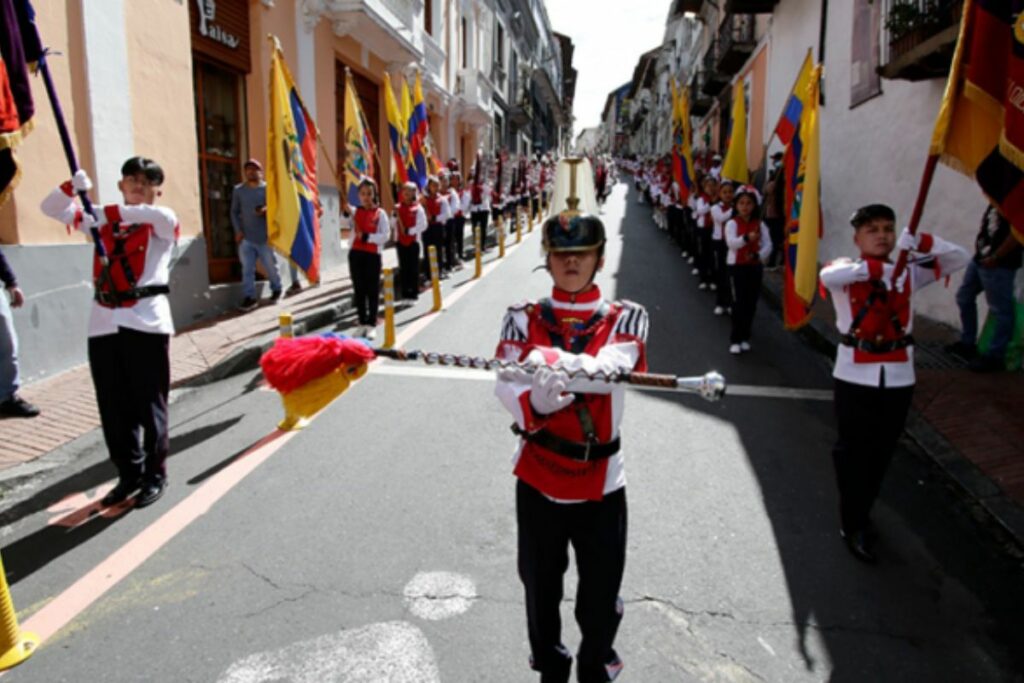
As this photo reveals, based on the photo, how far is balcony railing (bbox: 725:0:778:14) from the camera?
715 inches

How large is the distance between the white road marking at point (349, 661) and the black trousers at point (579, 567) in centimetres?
53

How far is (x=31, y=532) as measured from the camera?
392 centimetres

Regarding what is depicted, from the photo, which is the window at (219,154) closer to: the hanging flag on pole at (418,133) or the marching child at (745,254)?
the hanging flag on pole at (418,133)

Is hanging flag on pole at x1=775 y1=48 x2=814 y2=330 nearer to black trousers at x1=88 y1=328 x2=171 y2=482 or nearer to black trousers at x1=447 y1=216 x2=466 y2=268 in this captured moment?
black trousers at x1=88 y1=328 x2=171 y2=482

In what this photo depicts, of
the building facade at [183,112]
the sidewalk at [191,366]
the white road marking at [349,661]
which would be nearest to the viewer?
the white road marking at [349,661]

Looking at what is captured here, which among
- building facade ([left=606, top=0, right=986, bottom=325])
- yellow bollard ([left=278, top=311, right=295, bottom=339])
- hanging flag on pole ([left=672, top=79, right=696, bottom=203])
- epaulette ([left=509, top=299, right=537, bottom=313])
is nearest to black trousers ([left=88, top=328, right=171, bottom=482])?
yellow bollard ([left=278, top=311, right=295, bottom=339])

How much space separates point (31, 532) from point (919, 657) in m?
4.47

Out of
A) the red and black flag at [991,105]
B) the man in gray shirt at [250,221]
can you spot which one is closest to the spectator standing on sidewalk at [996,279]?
the red and black flag at [991,105]

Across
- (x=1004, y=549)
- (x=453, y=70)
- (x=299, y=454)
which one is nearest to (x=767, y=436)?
(x=1004, y=549)

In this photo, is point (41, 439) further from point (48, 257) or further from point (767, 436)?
point (767, 436)

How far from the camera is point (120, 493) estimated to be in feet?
13.9

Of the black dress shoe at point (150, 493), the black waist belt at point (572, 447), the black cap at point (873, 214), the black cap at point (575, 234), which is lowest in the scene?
the black dress shoe at point (150, 493)

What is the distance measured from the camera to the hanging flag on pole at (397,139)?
476 inches

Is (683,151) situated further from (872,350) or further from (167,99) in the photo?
(872,350)
